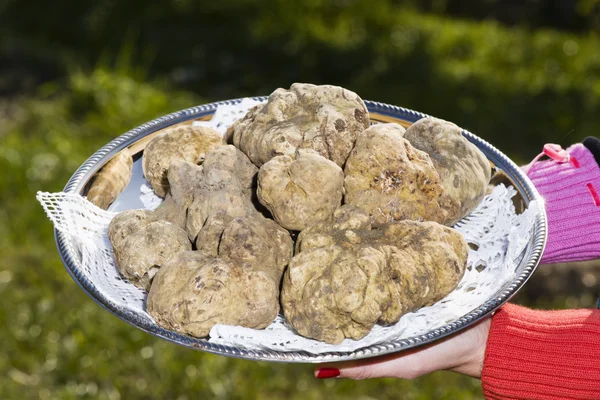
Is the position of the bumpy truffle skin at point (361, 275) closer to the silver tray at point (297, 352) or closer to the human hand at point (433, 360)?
the silver tray at point (297, 352)

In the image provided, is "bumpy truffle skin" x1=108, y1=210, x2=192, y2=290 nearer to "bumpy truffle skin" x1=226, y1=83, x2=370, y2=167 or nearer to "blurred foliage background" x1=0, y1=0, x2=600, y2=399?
"bumpy truffle skin" x1=226, y1=83, x2=370, y2=167

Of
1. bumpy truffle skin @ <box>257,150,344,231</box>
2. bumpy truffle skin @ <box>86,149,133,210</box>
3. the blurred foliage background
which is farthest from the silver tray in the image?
the blurred foliage background

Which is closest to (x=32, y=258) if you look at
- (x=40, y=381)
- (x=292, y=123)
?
(x=40, y=381)

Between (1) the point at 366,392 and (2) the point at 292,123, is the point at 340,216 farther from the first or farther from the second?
(1) the point at 366,392

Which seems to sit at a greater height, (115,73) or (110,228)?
(110,228)

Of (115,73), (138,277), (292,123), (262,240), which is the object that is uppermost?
(292,123)

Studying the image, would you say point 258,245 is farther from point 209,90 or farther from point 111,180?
point 209,90

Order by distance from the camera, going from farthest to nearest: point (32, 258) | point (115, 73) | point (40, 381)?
point (115, 73), point (32, 258), point (40, 381)

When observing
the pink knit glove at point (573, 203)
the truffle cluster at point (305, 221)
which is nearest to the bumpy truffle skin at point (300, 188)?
the truffle cluster at point (305, 221)
